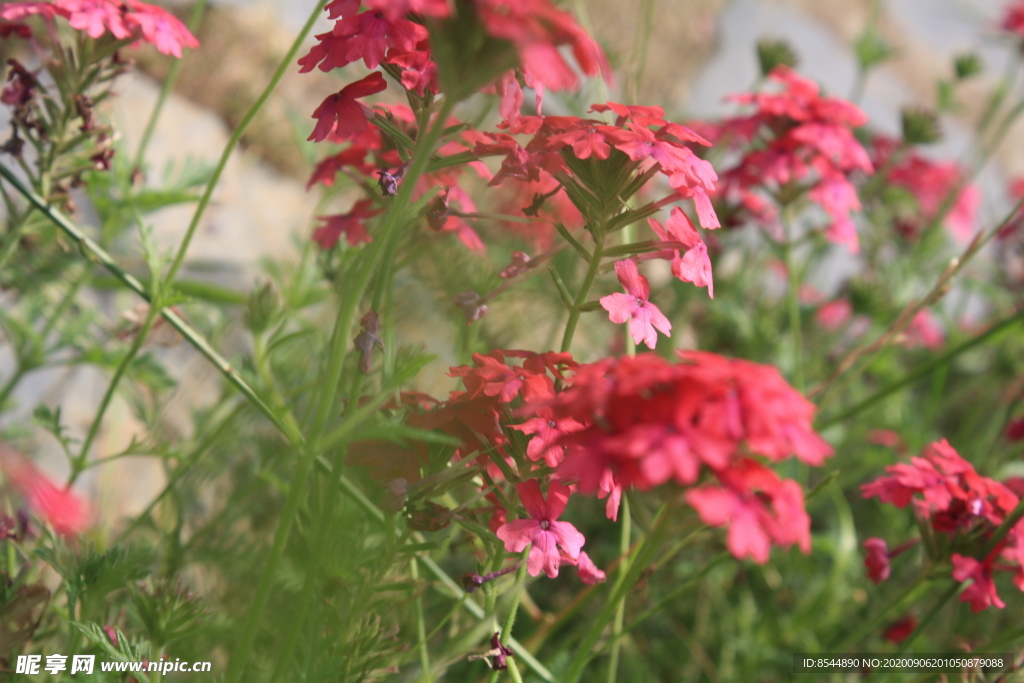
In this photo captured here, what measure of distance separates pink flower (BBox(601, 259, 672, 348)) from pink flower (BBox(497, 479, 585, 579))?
11cm

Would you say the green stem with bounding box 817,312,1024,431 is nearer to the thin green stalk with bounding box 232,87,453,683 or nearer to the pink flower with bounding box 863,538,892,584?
the pink flower with bounding box 863,538,892,584

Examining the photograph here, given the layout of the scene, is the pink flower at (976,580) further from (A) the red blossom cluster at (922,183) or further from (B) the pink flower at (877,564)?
(A) the red blossom cluster at (922,183)

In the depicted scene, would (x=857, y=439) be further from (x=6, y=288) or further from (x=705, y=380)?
(x=6, y=288)

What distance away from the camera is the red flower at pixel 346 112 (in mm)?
502

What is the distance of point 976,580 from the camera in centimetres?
63

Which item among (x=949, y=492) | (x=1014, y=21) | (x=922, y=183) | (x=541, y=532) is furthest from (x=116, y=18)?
(x=1014, y=21)

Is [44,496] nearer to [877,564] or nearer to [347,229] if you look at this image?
[347,229]

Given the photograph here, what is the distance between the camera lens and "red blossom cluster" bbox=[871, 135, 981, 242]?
1.57 metres

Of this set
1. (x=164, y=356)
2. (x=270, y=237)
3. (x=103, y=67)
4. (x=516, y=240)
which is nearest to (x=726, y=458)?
(x=103, y=67)

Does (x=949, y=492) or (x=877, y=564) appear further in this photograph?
(x=877, y=564)

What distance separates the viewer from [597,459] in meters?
0.37

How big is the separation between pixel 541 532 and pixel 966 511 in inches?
15.3

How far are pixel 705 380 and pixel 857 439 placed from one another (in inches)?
47.8

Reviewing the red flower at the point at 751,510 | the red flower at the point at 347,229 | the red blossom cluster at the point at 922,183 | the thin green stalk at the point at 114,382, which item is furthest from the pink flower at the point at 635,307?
the red blossom cluster at the point at 922,183
